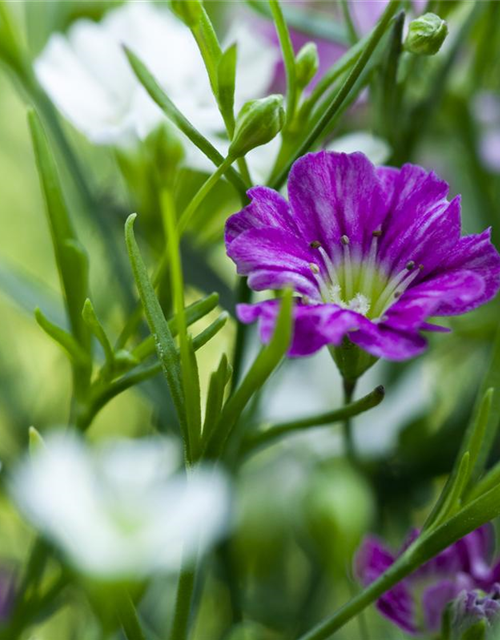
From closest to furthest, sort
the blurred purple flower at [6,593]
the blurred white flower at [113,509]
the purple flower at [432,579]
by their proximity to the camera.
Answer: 1. the blurred white flower at [113,509]
2. the purple flower at [432,579]
3. the blurred purple flower at [6,593]

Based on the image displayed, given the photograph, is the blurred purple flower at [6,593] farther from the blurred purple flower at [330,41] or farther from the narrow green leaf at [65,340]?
the blurred purple flower at [330,41]

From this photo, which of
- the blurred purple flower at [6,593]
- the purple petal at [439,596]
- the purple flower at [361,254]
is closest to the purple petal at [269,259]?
the purple flower at [361,254]

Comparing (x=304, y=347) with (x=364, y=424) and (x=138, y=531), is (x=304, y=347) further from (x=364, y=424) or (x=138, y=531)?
(x=364, y=424)

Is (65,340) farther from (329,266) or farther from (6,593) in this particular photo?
(6,593)

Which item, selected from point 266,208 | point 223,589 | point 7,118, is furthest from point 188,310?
point 7,118

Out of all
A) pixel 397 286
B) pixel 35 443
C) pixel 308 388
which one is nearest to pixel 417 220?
pixel 397 286

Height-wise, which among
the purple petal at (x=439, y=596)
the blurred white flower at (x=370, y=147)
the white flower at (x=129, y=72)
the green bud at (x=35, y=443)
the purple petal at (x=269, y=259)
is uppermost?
the white flower at (x=129, y=72)
